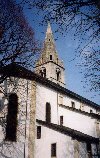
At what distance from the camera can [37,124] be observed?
23109 mm

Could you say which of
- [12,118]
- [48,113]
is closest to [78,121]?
[48,113]

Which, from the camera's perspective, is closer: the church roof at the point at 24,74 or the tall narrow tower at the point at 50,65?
the church roof at the point at 24,74

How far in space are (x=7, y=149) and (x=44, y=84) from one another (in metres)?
8.14

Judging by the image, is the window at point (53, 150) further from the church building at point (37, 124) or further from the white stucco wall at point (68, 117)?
the white stucco wall at point (68, 117)

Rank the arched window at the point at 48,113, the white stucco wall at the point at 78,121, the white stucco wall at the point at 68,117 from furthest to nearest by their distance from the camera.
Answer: the white stucco wall at the point at 78,121 → the white stucco wall at the point at 68,117 → the arched window at the point at 48,113

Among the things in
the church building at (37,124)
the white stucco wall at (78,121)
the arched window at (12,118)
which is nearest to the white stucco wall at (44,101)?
the church building at (37,124)

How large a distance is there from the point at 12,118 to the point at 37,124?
2.61 metres

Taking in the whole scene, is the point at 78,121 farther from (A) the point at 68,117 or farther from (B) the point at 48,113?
(B) the point at 48,113

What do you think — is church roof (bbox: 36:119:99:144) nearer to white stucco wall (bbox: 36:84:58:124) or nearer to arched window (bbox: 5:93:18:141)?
white stucco wall (bbox: 36:84:58:124)

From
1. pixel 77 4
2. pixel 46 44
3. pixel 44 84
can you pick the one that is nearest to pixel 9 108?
pixel 44 84

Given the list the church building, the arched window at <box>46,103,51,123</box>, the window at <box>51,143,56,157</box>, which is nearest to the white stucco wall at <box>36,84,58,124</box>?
the church building

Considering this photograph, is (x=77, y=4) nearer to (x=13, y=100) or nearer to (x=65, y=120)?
(x=13, y=100)

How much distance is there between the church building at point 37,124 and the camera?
21078 millimetres

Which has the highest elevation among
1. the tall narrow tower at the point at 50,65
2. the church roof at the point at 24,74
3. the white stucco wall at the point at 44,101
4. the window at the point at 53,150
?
the tall narrow tower at the point at 50,65
